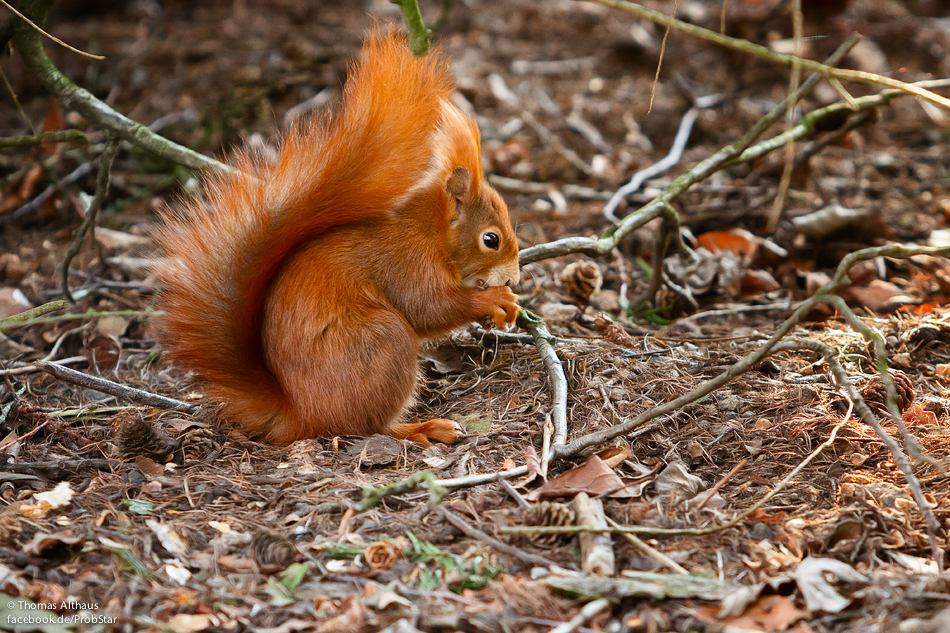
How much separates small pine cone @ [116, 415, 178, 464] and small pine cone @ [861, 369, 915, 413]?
7.09 ft

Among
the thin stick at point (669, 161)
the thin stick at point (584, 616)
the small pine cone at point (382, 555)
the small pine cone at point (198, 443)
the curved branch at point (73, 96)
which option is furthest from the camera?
the thin stick at point (669, 161)

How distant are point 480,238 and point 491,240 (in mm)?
40

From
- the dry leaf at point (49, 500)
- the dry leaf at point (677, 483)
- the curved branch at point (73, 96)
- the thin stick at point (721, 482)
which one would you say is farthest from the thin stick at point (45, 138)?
the thin stick at point (721, 482)

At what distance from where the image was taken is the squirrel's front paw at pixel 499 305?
2.63 meters

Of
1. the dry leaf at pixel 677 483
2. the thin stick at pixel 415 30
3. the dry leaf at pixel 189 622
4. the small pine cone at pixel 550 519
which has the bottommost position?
the dry leaf at pixel 677 483

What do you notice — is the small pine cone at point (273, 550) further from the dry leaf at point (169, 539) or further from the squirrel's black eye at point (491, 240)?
the squirrel's black eye at point (491, 240)

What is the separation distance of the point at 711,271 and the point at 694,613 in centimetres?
215

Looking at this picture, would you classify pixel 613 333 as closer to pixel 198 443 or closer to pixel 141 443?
pixel 198 443

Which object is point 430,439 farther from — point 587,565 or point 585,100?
point 585,100

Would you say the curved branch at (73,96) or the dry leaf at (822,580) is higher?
the curved branch at (73,96)

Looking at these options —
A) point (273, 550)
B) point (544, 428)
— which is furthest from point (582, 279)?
point (273, 550)

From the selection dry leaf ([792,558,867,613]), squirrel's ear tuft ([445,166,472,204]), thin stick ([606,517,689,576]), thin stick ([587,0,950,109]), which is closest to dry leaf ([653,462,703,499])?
thin stick ([606,517,689,576])

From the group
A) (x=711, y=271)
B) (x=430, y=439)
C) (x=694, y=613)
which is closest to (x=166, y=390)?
(x=430, y=439)

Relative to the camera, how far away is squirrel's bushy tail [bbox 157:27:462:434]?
2295 millimetres
